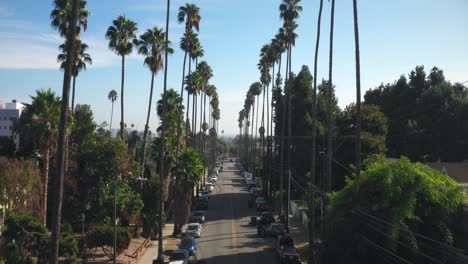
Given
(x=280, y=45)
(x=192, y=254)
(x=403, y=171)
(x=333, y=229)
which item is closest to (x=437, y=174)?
(x=403, y=171)

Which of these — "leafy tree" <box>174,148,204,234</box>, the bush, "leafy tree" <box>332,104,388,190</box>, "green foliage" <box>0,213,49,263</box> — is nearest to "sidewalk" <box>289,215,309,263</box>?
"leafy tree" <box>332,104,388,190</box>

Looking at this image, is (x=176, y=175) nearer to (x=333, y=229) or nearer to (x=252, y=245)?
(x=252, y=245)

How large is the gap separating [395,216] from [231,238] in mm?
27654

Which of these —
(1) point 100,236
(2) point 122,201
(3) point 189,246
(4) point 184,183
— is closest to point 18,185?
(1) point 100,236

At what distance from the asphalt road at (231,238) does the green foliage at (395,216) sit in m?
14.2

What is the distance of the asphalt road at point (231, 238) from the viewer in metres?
38.4

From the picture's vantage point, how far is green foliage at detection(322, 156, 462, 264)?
2175 cm

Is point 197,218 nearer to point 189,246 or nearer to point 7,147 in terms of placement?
point 189,246

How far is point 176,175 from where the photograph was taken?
50.3 m

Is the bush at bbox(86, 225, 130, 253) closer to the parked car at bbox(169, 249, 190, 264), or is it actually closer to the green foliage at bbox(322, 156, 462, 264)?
the parked car at bbox(169, 249, 190, 264)

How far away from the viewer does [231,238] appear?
47.8 metres

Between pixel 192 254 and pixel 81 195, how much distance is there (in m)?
9.65

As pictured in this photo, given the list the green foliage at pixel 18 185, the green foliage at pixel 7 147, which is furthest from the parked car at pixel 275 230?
the green foliage at pixel 7 147

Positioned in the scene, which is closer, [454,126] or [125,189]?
[125,189]
